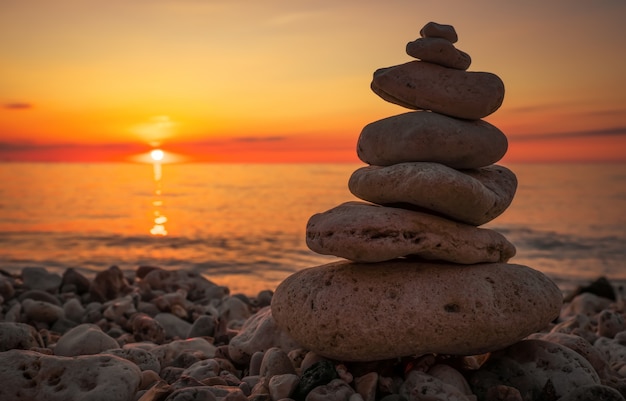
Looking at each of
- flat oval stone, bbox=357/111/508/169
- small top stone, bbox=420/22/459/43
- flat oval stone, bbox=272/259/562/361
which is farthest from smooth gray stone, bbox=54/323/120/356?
small top stone, bbox=420/22/459/43

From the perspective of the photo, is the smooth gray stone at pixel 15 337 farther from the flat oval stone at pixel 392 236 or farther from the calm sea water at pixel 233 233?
the calm sea water at pixel 233 233

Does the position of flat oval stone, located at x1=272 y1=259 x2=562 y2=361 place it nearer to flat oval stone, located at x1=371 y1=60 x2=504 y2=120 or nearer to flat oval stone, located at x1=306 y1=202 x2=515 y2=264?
flat oval stone, located at x1=306 y1=202 x2=515 y2=264

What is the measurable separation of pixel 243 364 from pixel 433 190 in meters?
3.23

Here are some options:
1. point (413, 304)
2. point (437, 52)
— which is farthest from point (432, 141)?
point (413, 304)

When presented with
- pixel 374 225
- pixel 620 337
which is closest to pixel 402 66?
pixel 374 225

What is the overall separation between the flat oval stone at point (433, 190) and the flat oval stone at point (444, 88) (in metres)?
0.76

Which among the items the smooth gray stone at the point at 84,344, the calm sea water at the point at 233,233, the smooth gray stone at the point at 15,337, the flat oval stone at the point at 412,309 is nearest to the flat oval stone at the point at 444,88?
the flat oval stone at the point at 412,309

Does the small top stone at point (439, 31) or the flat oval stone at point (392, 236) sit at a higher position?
the small top stone at point (439, 31)

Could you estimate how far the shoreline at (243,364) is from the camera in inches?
216

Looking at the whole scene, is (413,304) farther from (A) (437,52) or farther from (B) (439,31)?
(B) (439,31)

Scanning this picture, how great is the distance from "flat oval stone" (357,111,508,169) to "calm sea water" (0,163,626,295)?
11.1 metres

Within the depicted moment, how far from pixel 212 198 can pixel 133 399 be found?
128 feet

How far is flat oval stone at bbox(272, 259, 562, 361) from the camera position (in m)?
5.70

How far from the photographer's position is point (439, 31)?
6723mm
